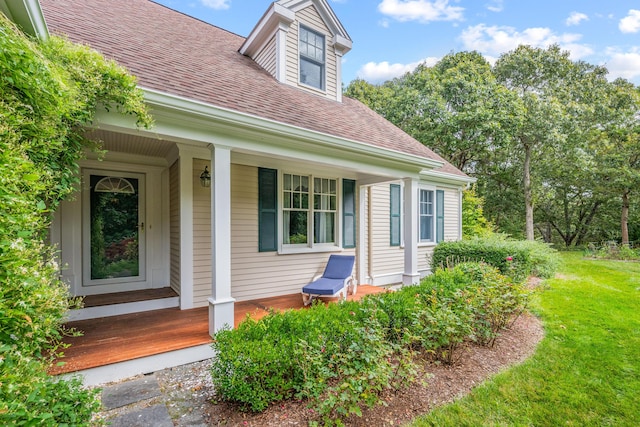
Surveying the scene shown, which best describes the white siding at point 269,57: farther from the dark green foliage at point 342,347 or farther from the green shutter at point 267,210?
the dark green foliage at point 342,347

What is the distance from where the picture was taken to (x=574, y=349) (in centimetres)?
357

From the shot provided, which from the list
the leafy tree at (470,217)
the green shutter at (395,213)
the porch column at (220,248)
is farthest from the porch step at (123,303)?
the leafy tree at (470,217)

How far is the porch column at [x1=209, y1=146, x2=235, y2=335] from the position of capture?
3423 millimetres

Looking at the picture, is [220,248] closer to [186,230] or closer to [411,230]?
[186,230]

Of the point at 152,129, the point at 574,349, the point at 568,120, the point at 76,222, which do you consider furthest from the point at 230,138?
the point at 568,120

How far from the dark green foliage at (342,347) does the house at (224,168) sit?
109 centimetres

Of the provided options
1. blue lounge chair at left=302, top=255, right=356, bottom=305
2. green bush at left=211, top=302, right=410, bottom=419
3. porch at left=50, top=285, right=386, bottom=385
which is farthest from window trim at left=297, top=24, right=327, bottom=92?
green bush at left=211, top=302, right=410, bottom=419

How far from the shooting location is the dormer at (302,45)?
5.96 metres

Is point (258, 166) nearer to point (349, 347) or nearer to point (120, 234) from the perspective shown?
point (120, 234)

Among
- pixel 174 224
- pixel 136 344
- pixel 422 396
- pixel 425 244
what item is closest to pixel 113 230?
pixel 174 224

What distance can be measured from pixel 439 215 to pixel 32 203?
8869 mm

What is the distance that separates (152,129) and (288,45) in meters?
4.10

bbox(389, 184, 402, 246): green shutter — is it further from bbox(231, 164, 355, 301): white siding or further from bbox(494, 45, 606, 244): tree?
bbox(494, 45, 606, 244): tree

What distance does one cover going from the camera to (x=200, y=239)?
4.78 metres
